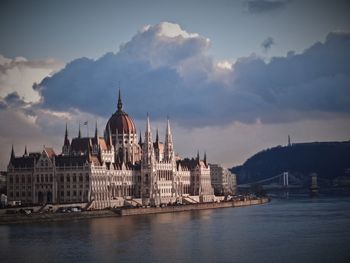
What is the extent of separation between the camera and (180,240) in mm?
78875

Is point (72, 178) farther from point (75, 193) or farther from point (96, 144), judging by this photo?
point (96, 144)

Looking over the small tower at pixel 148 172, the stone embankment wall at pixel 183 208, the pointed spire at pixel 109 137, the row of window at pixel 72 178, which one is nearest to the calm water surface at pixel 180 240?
the stone embankment wall at pixel 183 208

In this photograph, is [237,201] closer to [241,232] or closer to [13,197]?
[13,197]

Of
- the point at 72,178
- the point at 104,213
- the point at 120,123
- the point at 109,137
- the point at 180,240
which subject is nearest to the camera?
the point at 180,240

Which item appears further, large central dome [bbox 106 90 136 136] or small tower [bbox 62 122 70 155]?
large central dome [bbox 106 90 136 136]

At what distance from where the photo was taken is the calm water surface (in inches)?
2635

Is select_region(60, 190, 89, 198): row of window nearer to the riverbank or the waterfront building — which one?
the waterfront building

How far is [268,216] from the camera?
4532 inches

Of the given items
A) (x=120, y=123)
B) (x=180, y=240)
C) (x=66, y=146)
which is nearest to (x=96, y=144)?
(x=66, y=146)

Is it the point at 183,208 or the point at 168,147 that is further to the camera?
the point at 168,147

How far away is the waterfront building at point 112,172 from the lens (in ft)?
415

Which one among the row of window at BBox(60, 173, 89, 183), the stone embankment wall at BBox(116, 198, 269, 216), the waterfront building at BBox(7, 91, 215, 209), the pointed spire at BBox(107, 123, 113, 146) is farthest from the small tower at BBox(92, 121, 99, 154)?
the stone embankment wall at BBox(116, 198, 269, 216)

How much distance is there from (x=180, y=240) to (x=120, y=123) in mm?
81477

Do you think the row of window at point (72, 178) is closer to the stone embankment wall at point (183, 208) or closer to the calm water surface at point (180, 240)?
the stone embankment wall at point (183, 208)
